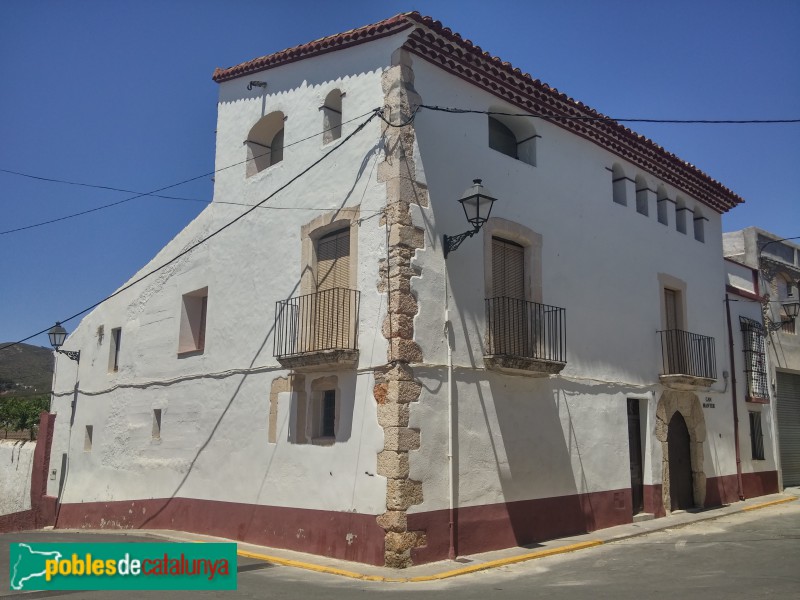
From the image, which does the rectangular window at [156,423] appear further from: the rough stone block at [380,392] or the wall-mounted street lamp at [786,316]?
the wall-mounted street lamp at [786,316]

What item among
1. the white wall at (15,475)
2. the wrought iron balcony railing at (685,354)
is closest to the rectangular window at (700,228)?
→ the wrought iron balcony railing at (685,354)

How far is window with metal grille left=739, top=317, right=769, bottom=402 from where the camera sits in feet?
52.6

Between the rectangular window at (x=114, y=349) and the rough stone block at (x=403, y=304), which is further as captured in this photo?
the rectangular window at (x=114, y=349)

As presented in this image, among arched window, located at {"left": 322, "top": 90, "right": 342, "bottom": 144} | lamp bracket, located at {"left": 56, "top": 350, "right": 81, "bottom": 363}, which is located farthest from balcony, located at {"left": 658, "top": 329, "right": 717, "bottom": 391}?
lamp bracket, located at {"left": 56, "top": 350, "right": 81, "bottom": 363}

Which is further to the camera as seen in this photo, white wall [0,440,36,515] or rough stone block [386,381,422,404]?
white wall [0,440,36,515]

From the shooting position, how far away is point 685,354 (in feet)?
45.1

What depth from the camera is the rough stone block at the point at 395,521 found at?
8484 millimetres

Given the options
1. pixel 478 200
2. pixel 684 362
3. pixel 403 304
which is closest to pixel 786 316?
pixel 684 362

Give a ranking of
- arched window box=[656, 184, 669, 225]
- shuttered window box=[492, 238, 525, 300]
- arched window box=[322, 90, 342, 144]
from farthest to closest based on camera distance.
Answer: arched window box=[656, 184, 669, 225]
arched window box=[322, 90, 342, 144]
shuttered window box=[492, 238, 525, 300]

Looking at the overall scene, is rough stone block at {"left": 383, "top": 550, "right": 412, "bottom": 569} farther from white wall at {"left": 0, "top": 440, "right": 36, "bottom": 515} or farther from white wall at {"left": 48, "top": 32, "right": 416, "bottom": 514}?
white wall at {"left": 0, "top": 440, "right": 36, "bottom": 515}

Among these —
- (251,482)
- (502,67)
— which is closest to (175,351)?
(251,482)

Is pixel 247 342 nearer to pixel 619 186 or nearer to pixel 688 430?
pixel 619 186

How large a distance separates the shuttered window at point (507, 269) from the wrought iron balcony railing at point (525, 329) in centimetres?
24

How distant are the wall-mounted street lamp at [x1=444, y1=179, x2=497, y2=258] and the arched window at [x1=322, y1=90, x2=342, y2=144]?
247 centimetres
